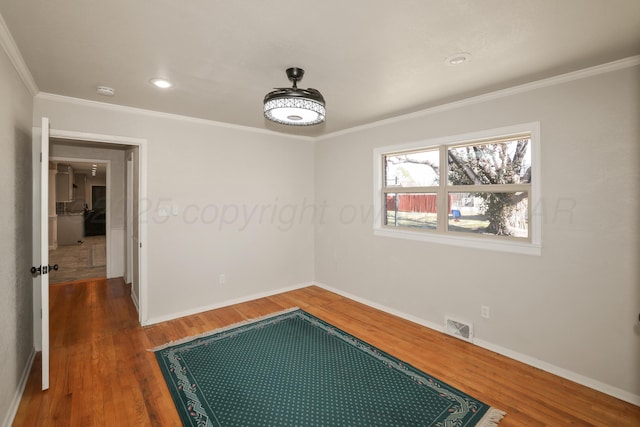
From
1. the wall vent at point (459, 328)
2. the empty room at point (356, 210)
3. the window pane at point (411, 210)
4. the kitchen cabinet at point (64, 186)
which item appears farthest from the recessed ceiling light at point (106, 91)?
the kitchen cabinet at point (64, 186)

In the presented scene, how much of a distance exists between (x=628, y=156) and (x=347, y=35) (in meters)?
2.20

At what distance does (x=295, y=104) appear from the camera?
2047 millimetres

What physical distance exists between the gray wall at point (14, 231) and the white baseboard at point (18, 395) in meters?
0.03

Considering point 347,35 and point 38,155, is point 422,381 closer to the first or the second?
point 347,35

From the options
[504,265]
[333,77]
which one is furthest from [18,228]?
[504,265]

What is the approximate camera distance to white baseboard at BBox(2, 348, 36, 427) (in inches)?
77.4

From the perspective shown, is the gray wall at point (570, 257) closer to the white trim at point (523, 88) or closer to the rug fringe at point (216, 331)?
the white trim at point (523, 88)

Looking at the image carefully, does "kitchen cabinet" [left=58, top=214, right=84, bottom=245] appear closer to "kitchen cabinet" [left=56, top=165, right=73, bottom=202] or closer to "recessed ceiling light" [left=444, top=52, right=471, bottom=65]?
"kitchen cabinet" [left=56, top=165, right=73, bottom=202]

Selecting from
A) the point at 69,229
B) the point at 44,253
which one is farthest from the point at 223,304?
the point at 69,229

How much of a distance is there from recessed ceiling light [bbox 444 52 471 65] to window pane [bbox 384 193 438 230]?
1663mm

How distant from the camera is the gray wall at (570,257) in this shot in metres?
2.24

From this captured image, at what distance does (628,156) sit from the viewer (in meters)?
2.22

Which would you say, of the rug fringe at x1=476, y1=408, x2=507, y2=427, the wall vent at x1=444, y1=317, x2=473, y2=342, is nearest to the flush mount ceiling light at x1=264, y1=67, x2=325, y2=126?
the rug fringe at x1=476, y1=408, x2=507, y2=427

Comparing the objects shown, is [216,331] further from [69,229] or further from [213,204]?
[69,229]
